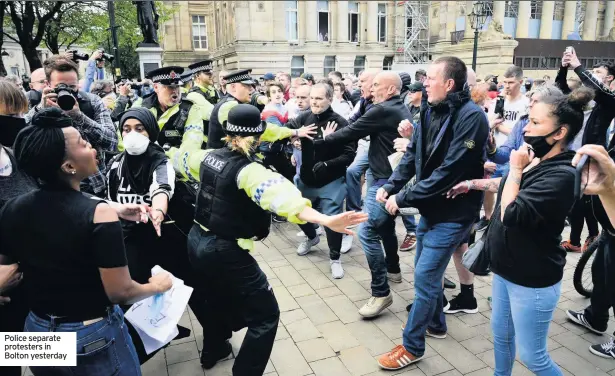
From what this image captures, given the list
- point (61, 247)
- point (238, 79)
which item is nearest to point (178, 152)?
point (61, 247)

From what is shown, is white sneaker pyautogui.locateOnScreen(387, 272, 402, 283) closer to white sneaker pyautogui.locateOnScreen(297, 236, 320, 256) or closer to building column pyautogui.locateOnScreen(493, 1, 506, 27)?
white sneaker pyautogui.locateOnScreen(297, 236, 320, 256)

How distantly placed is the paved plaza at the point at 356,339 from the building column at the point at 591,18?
1712 inches

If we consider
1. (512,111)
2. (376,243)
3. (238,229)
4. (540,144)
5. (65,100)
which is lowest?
(376,243)

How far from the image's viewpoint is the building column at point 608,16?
40.4 metres

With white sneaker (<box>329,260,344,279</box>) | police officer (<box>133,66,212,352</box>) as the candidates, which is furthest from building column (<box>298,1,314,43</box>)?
white sneaker (<box>329,260,344,279</box>)

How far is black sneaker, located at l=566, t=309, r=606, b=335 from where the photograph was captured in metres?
3.95

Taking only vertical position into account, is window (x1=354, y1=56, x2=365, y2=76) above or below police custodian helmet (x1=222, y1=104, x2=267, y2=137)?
above

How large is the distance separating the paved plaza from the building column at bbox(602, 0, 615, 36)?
46758mm

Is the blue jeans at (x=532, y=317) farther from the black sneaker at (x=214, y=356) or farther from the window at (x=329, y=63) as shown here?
the window at (x=329, y=63)

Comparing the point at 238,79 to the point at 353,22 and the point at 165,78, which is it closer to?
the point at 165,78

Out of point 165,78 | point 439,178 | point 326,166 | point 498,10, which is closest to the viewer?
point 439,178

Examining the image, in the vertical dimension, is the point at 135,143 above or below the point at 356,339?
above

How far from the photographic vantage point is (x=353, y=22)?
35.5 meters

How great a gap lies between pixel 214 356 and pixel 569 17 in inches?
Answer: 1793
